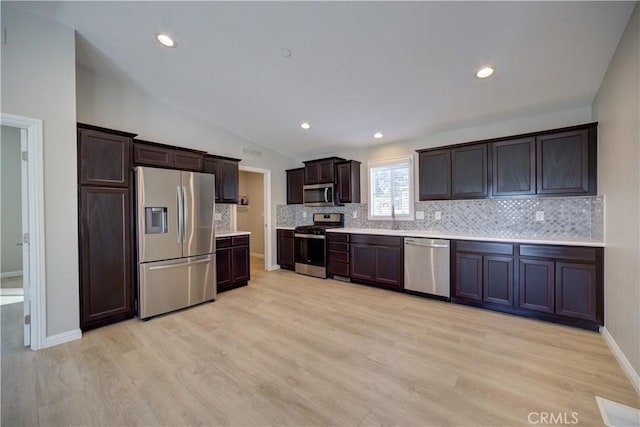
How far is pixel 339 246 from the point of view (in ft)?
15.7

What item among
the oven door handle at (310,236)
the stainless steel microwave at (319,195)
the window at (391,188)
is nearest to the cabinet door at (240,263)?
the oven door handle at (310,236)

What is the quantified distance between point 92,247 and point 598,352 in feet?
16.5

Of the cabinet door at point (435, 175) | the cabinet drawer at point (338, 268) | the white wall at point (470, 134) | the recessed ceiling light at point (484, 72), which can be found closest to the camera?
the recessed ceiling light at point (484, 72)

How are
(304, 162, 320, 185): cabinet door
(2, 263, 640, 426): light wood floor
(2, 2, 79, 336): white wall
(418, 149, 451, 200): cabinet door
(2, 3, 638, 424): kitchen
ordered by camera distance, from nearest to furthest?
(2, 263, 640, 426): light wood floor
(2, 3, 638, 424): kitchen
(2, 2, 79, 336): white wall
(418, 149, 451, 200): cabinet door
(304, 162, 320, 185): cabinet door

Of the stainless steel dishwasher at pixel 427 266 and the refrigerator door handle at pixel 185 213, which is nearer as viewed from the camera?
the refrigerator door handle at pixel 185 213

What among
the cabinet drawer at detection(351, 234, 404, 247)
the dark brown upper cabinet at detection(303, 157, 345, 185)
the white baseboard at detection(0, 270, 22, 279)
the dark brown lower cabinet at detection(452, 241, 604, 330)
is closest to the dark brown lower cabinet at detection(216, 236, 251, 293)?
the dark brown upper cabinet at detection(303, 157, 345, 185)

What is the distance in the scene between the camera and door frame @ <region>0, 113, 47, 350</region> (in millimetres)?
2420

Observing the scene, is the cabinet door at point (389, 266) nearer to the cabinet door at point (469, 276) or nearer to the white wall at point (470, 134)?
the cabinet door at point (469, 276)

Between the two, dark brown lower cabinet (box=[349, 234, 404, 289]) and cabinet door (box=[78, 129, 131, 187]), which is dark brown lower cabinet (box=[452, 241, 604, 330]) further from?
cabinet door (box=[78, 129, 131, 187])

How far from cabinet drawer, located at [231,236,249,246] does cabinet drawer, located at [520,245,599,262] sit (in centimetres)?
388

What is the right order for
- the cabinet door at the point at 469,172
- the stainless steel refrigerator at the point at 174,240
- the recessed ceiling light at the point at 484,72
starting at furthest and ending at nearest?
the cabinet door at the point at 469,172 → the stainless steel refrigerator at the point at 174,240 → the recessed ceiling light at the point at 484,72

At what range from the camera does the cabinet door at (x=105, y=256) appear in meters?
2.80

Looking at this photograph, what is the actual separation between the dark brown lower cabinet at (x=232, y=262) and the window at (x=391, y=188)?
2.43 meters

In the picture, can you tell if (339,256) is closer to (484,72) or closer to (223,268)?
(223,268)
